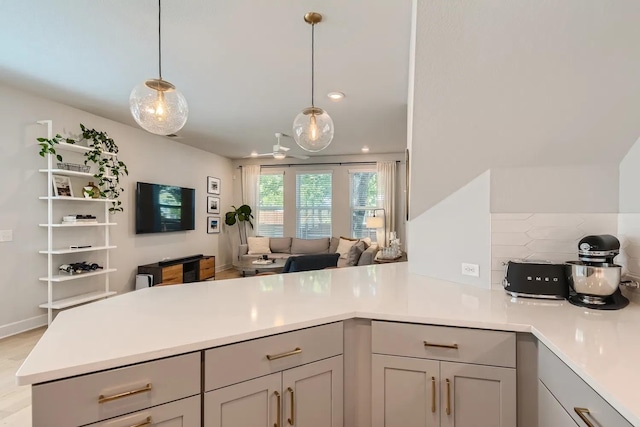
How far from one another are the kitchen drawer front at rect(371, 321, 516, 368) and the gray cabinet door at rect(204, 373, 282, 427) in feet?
1.58

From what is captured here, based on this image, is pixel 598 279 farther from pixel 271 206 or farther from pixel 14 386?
pixel 271 206

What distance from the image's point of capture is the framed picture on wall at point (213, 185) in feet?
23.2

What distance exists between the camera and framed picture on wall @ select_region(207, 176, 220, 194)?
706cm

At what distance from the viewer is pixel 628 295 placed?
5.38 ft

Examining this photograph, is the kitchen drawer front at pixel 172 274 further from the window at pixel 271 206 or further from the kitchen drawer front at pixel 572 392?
the kitchen drawer front at pixel 572 392

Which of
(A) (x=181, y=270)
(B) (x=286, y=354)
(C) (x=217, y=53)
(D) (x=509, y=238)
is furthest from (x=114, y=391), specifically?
(A) (x=181, y=270)

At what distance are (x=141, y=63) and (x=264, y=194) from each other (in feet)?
16.4

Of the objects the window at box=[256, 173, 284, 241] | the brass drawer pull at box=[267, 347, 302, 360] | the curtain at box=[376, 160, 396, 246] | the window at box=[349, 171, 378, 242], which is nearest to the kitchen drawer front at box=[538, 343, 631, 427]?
the brass drawer pull at box=[267, 347, 302, 360]

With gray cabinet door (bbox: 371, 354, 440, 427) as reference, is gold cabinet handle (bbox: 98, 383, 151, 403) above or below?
above

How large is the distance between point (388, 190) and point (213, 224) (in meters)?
3.77

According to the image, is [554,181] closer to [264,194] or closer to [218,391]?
[218,391]

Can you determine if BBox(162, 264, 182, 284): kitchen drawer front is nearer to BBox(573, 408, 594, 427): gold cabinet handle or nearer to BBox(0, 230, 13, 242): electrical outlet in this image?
BBox(0, 230, 13, 242): electrical outlet

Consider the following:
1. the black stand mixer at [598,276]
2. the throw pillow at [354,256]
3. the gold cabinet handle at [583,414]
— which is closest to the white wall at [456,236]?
the black stand mixer at [598,276]

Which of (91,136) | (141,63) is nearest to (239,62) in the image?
(141,63)
